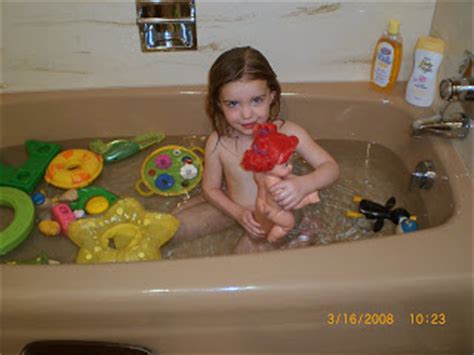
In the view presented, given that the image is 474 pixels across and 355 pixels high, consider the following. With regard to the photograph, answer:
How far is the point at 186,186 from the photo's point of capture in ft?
5.11

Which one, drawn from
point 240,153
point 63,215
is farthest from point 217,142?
point 63,215

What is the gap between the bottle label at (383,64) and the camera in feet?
4.93

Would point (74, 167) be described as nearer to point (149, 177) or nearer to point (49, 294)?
point (149, 177)

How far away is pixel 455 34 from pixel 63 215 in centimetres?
114

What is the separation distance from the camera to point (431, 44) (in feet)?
4.69

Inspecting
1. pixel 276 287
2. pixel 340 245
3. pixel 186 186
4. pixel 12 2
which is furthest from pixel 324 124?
pixel 12 2

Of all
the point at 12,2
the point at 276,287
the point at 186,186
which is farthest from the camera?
the point at 186,186

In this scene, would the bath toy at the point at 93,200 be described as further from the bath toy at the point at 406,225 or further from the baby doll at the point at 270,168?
the bath toy at the point at 406,225

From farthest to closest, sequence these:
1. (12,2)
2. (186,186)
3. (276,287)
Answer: (186,186) < (12,2) < (276,287)

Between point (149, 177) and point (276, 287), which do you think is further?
point (149, 177)

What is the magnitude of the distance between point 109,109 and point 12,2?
393 millimetres

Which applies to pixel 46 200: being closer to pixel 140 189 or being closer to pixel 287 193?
pixel 140 189

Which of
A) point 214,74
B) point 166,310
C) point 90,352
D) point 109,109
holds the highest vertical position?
point 214,74
